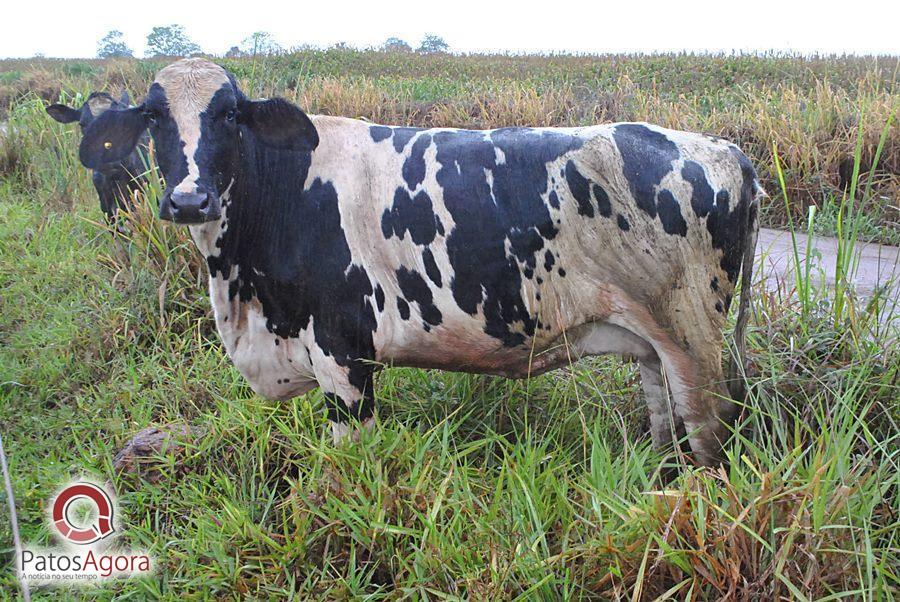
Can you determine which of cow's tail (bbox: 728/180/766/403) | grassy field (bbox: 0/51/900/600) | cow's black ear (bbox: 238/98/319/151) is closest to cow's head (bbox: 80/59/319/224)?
cow's black ear (bbox: 238/98/319/151)

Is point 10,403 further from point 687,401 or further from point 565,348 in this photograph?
point 687,401

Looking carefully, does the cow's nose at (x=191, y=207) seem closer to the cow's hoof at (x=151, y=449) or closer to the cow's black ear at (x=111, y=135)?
the cow's black ear at (x=111, y=135)

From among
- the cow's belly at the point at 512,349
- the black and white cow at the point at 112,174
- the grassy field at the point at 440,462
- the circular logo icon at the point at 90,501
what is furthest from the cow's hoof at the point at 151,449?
the black and white cow at the point at 112,174

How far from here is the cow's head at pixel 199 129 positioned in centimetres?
267

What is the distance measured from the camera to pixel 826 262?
5.41 meters

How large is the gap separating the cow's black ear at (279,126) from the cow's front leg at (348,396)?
0.89 metres

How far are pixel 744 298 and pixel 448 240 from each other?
118 cm

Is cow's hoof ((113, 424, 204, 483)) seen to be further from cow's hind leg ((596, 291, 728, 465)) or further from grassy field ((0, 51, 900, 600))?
cow's hind leg ((596, 291, 728, 465))

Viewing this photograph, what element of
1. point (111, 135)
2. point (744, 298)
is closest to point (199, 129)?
point (111, 135)

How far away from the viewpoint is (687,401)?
9.66 ft

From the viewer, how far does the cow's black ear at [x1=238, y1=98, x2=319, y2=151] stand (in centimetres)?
297

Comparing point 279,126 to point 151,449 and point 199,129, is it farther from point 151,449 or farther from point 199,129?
point 151,449

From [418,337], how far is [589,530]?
1.02 meters
